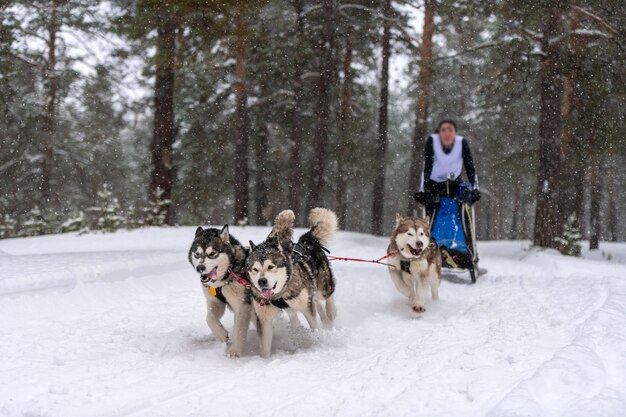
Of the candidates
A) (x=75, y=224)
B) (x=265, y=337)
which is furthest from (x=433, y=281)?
(x=75, y=224)

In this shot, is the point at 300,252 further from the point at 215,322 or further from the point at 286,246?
the point at 215,322

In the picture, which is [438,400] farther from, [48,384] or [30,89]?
[30,89]

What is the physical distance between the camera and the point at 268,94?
18703mm

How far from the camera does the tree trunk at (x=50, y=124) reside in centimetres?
1267

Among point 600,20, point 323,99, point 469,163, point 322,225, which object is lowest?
point 322,225

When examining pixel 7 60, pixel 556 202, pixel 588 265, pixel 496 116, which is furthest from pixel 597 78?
pixel 496 116

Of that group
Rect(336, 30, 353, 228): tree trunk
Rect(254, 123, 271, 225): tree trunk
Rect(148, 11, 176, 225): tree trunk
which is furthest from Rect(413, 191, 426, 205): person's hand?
Rect(254, 123, 271, 225): tree trunk

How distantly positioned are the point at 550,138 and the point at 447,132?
5.25m

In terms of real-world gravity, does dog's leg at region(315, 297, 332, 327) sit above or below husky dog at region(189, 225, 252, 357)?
below

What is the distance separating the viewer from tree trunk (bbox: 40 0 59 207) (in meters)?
12.7

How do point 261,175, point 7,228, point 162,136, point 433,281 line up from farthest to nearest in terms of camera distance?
point 261,175 < point 162,136 < point 7,228 < point 433,281

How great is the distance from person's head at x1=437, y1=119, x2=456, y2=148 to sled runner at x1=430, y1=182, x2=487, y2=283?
0.57 metres

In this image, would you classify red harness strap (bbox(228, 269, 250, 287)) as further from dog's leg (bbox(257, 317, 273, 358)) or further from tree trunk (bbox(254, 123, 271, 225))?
tree trunk (bbox(254, 123, 271, 225))

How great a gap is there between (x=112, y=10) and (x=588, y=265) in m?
11.9
